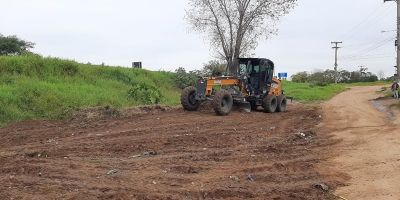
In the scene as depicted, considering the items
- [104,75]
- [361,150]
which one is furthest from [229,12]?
[361,150]

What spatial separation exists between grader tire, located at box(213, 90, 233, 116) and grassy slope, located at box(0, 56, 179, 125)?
4.01m

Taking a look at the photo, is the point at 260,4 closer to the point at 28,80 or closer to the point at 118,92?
the point at 118,92

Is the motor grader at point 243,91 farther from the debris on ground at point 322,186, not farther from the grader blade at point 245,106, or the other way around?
the debris on ground at point 322,186

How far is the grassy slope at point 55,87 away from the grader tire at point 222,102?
13.2 ft

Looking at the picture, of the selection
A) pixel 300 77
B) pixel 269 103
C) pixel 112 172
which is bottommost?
pixel 112 172

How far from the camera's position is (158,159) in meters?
10.5

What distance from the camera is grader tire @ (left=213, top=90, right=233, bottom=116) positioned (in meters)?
19.4

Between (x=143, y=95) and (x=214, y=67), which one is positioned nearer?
(x=143, y=95)

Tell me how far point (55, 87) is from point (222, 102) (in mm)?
6262

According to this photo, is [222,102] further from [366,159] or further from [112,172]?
[112,172]

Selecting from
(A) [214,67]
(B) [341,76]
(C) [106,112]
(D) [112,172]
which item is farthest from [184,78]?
(B) [341,76]

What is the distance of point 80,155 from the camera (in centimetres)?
1074

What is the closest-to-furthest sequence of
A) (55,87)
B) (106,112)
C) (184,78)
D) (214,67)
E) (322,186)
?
(322,186) → (106,112) → (55,87) → (184,78) → (214,67)

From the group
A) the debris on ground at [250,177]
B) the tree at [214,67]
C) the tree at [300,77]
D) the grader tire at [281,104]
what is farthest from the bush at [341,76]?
the debris on ground at [250,177]
